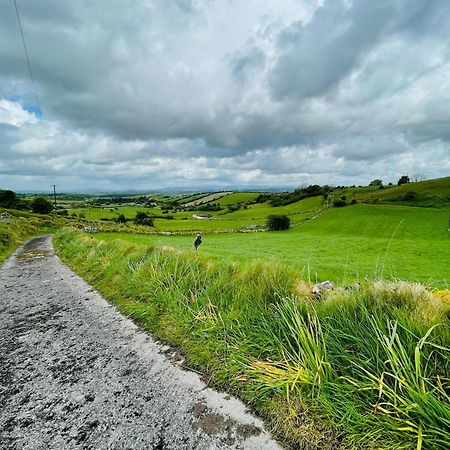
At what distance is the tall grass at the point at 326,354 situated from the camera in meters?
2.87

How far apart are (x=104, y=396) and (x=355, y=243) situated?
36.4 m

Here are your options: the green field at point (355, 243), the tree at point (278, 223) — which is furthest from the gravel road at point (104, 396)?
the tree at point (278, 223)

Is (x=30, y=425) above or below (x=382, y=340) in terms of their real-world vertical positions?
below

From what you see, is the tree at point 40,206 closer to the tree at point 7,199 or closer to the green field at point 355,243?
the tree at point 7,199

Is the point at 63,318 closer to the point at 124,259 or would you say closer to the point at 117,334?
the point at 117,334

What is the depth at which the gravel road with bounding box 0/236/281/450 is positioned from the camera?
10.7 feet

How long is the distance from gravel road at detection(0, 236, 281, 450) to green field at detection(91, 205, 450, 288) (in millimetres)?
8956

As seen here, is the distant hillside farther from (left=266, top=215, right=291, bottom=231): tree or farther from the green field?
(left=266, top=215, right=291, bottom=231): tree

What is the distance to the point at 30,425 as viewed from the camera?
3.54 meters

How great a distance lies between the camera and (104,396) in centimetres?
402

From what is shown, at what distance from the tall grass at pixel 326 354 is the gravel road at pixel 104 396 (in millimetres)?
396

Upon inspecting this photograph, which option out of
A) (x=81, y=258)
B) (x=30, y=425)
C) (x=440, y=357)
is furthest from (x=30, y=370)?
(x=81, y=258)

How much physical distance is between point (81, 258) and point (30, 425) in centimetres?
1181

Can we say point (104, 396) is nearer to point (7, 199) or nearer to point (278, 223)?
point (278, 223)
